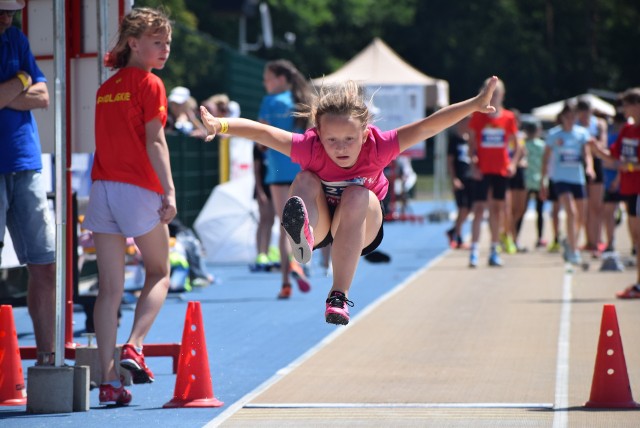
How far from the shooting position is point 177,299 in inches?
502

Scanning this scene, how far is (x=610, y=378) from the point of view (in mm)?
6992

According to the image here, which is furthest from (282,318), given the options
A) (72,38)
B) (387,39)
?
(387,39)

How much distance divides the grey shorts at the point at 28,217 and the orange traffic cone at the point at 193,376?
0.98 meters

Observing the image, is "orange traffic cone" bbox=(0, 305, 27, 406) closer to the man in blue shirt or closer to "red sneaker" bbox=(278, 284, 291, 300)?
the man in blue shirt

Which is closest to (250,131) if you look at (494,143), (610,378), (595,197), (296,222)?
(296,222)

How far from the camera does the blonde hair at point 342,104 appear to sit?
6.56 meters

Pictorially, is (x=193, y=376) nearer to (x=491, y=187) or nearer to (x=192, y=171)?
(x=491, y=187)

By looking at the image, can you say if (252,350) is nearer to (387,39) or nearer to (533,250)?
(533,250)

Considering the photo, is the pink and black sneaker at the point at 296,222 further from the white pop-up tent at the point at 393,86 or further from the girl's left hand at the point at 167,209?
the white pop-up tent at the point at 393,86

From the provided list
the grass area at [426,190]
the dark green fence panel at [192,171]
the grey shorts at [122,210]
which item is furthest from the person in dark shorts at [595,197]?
the grass area at [426,190]

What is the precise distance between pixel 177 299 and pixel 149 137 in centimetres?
598

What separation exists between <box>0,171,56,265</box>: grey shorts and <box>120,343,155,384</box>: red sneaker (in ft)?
2.47

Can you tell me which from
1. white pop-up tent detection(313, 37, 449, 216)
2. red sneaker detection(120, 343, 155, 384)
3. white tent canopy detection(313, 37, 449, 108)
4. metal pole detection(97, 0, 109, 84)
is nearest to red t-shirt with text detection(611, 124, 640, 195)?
metal pole detection(97, 0, 109, 84)

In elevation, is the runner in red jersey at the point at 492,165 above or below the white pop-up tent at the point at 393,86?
below
